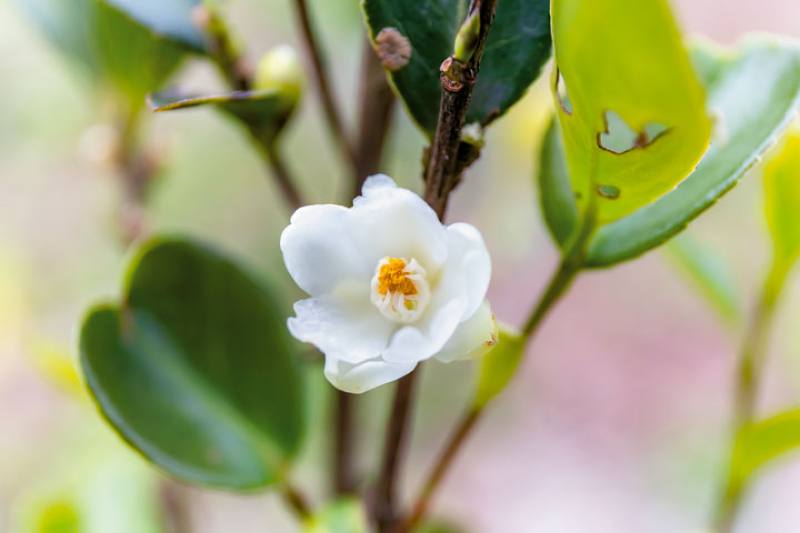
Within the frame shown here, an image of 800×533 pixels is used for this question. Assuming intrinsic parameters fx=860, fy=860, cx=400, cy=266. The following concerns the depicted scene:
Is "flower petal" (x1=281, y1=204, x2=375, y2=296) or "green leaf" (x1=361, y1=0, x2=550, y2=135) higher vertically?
"green leaf" (x1=361, y1=0, x2=550, y2=135)

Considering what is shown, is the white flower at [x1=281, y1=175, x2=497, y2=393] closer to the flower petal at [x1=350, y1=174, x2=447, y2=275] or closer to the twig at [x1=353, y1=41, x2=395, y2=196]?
the flower petal at [x1=350, y1=174, x2=447, y2=275]

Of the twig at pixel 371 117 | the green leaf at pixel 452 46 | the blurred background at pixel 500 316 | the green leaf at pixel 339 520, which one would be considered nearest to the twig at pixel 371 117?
the twig at pixel 371 117

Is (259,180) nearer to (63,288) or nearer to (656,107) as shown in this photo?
(63,288)

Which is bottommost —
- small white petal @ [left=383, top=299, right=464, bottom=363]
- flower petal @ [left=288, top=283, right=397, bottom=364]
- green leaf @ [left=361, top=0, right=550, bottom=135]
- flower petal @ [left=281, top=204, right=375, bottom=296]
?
flower petal @ [left=288, top=283, right=397, bottom=364]

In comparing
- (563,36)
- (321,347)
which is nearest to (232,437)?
(321,347)

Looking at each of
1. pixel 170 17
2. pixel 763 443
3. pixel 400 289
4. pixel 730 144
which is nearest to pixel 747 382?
pixel 763 443

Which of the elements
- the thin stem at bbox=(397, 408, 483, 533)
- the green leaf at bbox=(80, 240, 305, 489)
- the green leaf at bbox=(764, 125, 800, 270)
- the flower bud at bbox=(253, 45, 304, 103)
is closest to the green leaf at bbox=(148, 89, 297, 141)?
the flower bud at bbox=(253, 45, 304, 103)

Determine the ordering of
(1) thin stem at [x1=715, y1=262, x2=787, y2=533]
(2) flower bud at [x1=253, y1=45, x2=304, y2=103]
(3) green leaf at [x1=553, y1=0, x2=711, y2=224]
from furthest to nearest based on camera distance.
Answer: (1) thin stem at [x1=715, y1=262, x2=787, y2=533]
(2) flower bud at [x1=253, y1=45, x2=304, y2=103]
(3) green leaf at [x1=553, y1=0, x2=711, y2=224]

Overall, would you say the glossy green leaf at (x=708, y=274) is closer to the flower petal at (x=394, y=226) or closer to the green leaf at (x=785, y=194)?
the green leaf at (x=785, y=194)
